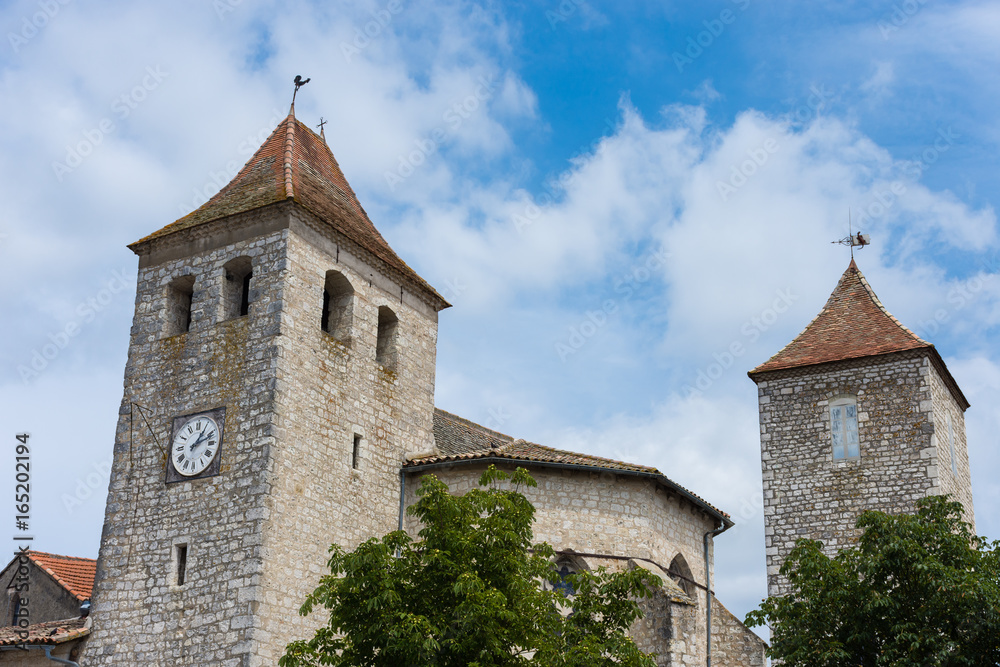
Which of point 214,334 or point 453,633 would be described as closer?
point 453,633

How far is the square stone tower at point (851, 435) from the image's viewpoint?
24328 mm

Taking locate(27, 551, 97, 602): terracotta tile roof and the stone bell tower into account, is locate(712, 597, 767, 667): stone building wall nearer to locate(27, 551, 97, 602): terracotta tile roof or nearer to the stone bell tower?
the stone bell tower

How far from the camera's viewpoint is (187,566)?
64.3 ft

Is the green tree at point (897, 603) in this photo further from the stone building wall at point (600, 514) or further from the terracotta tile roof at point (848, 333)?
the terracotta tile roof at point (848, 333)

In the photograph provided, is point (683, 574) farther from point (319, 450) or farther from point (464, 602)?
point (464, 602)

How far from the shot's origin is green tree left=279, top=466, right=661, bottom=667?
14.3 m

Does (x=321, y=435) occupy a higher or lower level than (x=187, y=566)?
higher

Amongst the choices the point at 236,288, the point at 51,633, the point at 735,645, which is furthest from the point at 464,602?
the point at 236,288

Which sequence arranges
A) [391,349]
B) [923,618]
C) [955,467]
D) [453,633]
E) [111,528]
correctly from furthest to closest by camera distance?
[955,467] < [391,349] < [111,528] < [923,618] < [453,633]

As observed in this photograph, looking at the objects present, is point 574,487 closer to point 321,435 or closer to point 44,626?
point 321,435

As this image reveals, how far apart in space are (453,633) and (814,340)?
50.2 feet

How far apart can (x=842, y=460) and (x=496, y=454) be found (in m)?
8.65

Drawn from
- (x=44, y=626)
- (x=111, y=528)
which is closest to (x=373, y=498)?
(x=111, y=528)

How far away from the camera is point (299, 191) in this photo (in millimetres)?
22312
